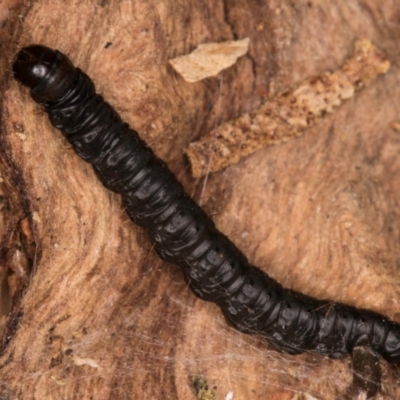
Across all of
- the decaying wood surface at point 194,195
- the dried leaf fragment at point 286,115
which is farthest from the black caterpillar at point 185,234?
the dried leaf fragment at point 286,115

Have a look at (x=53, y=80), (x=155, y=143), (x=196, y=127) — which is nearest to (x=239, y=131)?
(x=196, y=127)

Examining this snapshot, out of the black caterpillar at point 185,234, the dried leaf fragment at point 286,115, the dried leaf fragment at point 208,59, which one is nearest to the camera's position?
the black caterpillar at point 185,234

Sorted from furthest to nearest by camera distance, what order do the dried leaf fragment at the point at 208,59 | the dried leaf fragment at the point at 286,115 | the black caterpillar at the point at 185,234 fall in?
the dried leaf fragment at the point at 286,115 < the dried leaf fragment at the point at 208,59 < the black caterpillar at the point at 185,234

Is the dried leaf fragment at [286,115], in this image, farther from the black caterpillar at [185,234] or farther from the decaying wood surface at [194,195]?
the black caterpillar at [185,234]

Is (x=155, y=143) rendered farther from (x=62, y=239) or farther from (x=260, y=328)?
(x=260, y=328)

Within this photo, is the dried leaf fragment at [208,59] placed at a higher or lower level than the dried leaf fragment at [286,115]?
higher
